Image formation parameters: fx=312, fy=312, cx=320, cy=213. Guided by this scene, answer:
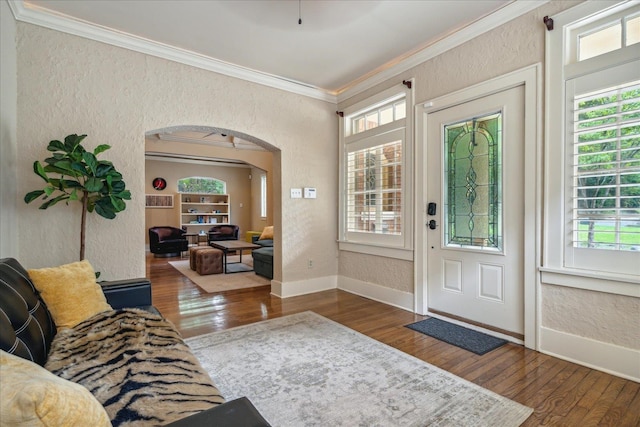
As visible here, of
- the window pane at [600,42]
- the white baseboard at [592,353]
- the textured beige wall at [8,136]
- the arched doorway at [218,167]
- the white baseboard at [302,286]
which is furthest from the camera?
the arched doorway at [218,167]

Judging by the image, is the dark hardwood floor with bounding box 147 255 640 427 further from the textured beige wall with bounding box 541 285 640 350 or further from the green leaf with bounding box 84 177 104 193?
the green leaf with bounding box 84 177 104 193

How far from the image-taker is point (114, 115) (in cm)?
325

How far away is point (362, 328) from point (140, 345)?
7.13 feet

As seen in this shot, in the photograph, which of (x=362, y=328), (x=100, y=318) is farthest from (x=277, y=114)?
(x=100, y=318)

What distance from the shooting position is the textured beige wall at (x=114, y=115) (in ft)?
9.48

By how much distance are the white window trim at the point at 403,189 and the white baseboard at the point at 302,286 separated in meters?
0.57

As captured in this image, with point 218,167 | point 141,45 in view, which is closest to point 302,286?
point 141,45

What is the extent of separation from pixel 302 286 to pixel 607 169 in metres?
3.60

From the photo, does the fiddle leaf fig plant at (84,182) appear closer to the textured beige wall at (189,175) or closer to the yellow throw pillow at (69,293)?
the yellow throw pillow at (69,293)

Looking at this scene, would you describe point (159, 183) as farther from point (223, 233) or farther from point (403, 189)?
point (403, 189)

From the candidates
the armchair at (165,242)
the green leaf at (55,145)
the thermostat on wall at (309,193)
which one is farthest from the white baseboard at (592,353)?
the armchair at (165,242)

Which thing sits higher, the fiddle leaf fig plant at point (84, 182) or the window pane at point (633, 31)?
the window pane at point (633, 31)

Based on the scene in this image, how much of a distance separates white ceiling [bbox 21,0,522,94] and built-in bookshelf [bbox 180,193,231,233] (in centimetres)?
762

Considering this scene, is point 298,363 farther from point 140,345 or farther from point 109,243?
point 109,243
